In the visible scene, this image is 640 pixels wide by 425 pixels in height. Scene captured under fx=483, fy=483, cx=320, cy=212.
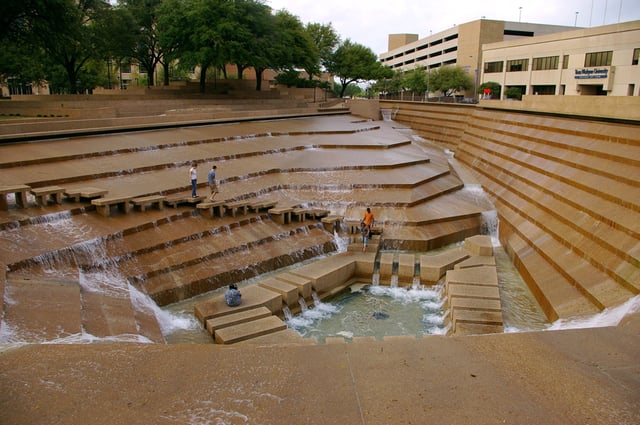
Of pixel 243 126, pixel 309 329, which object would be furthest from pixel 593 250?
pixel 243 126

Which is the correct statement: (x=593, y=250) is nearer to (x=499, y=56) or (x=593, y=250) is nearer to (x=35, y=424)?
(x=35, y=424)

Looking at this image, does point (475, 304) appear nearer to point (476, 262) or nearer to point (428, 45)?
point (476, 262)

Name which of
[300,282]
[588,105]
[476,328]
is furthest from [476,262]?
[588,105]

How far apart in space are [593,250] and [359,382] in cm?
835

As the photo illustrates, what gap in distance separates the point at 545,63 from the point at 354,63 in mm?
21249

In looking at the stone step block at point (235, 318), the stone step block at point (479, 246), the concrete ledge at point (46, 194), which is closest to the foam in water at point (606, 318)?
the stone step block at point (479, 246)

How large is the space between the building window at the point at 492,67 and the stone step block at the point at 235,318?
1988 inches

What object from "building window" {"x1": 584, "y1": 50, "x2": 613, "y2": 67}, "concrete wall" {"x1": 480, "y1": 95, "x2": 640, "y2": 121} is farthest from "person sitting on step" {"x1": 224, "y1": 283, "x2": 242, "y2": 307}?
"building window" {"x1": 584, "y1": 50, "x2": 613, "y2": 67}

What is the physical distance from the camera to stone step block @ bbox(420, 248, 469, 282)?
42.5ft

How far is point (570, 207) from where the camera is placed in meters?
13.8

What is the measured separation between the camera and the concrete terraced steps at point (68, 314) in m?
7.29

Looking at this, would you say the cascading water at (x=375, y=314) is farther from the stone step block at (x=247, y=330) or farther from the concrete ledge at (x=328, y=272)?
the stone step block at (x=247, y=330)

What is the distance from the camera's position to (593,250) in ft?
36.6

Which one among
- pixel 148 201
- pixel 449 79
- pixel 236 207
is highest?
pixel 449 79
